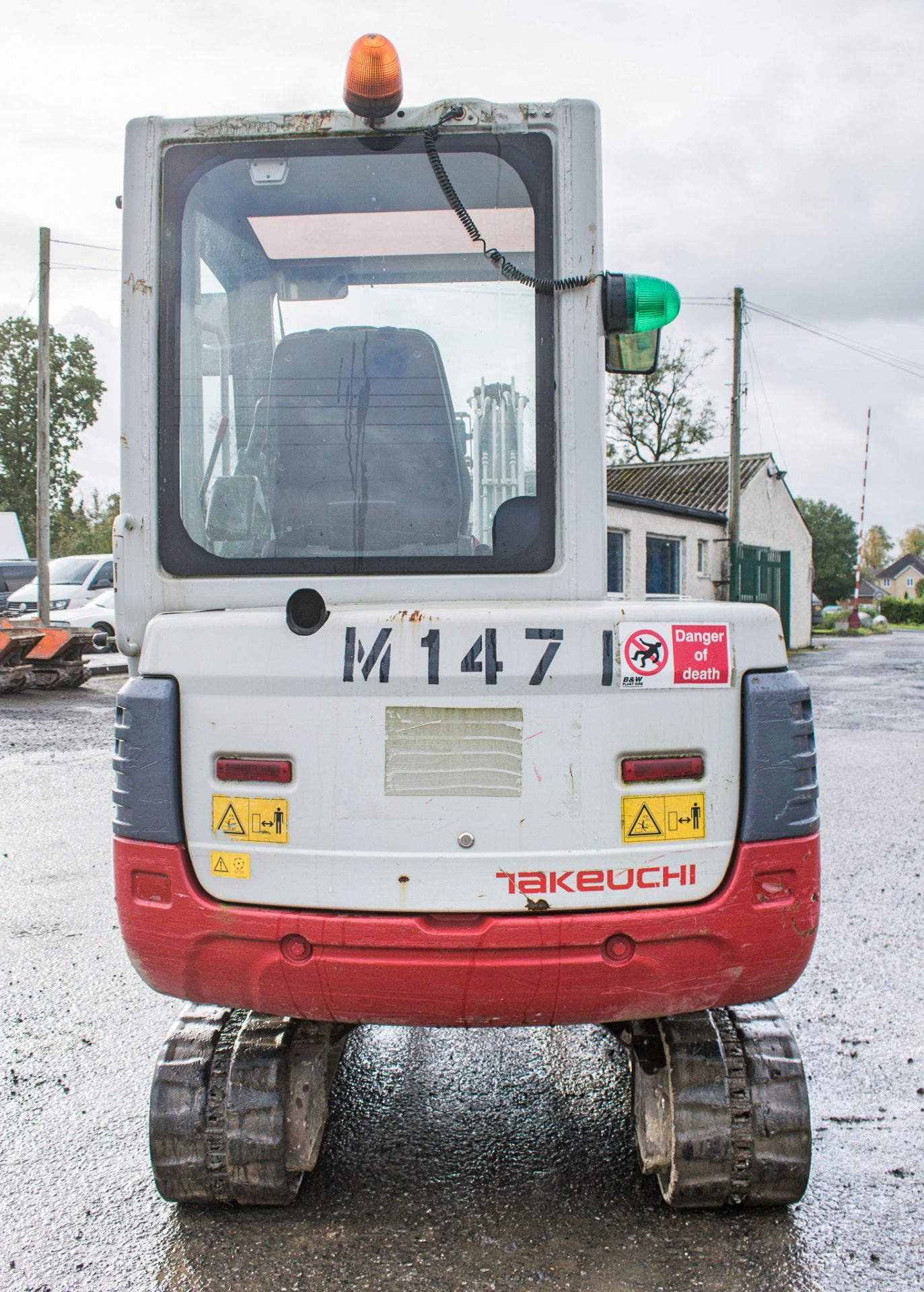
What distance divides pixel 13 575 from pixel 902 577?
134112mm

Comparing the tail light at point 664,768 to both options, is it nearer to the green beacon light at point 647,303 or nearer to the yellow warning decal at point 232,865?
the yellow warning decal at point 232,865

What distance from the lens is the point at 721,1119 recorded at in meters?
2.65

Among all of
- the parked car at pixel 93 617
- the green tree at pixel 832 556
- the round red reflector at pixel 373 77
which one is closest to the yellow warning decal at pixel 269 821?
the round red reflector at pixel 373 77

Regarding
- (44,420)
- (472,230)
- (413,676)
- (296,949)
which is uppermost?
(44,420)

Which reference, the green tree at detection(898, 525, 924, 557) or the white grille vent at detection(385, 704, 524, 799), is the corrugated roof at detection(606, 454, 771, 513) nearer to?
the white grille vent at detection(385, 704, 524, 799)

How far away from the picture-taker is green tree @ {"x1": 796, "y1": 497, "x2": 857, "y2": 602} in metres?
84.9

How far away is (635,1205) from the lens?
2.83 m

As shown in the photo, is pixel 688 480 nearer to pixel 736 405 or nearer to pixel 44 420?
pixel 736 405

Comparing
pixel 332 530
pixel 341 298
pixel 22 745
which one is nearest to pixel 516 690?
pixel 332 530

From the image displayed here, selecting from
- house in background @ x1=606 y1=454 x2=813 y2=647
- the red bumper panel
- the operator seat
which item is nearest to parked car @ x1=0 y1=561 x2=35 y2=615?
house in background @ x1=606 y1=454 x2=813 y2=647

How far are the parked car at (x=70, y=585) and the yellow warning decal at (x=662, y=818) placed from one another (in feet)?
67.3

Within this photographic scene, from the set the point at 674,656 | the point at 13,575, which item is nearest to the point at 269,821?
the point at 674,656

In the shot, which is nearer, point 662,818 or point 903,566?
point 662,818

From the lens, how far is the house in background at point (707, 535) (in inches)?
1100
